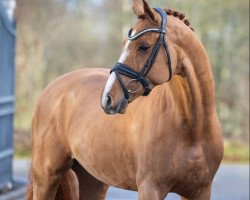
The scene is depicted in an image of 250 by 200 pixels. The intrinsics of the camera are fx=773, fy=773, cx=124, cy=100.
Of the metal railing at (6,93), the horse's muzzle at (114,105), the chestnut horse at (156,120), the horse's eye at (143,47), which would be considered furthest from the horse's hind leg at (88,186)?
the metal railing at (6,93)

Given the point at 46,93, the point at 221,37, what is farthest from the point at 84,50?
the point at 46,93

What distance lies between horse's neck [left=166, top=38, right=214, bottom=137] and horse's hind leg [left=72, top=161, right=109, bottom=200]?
5.60 feet

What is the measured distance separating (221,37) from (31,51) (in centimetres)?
392

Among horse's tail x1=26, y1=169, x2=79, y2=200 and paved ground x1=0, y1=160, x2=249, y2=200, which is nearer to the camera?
horse's tail x1=26, y1=169, x2=79, y2=200

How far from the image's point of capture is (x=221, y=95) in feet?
51.2

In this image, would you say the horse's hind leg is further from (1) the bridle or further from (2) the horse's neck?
(1) the bridle

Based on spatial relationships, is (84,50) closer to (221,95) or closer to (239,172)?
(221,95)

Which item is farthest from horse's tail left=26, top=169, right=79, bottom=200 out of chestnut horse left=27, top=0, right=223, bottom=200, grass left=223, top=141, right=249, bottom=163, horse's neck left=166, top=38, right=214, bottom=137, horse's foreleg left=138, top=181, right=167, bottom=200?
grass left=223, top=141, right=249, bottom=163

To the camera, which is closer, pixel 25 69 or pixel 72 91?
pixel 72 91

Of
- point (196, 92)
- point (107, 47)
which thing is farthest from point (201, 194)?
point (107, 47)

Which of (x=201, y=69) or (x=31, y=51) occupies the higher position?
(x=201, y=69)

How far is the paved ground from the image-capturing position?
1013 cm

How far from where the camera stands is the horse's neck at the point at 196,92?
4.79 meters

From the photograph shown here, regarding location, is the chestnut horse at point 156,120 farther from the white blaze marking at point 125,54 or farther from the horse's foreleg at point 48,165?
the horse's foreleg at point 48,165
